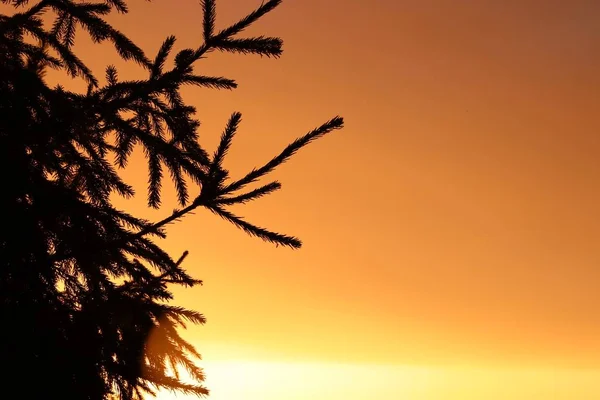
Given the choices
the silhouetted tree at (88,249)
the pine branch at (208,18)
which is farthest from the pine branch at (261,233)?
the pine branch at (208,18)

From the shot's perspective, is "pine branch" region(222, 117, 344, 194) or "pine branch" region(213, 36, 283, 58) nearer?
"pine branch" region(222, 117, 344, 194)

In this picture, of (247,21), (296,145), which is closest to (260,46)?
(247,21)

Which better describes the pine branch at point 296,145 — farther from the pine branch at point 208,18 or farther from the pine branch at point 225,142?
the pine branch at point 208,18

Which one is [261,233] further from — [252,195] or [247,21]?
[247,21]

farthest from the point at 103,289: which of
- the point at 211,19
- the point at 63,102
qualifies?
the point at 211,19

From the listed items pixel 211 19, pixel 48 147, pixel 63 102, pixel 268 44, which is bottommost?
pixel 48 147

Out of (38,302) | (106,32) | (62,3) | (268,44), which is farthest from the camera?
(106,32)

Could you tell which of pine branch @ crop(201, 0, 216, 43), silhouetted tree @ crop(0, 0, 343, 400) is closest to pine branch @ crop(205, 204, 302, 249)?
silhouetted tree @ crop(0, 0, 343, 400)

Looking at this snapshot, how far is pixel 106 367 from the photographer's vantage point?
289cm

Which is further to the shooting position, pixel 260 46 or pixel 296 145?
pixel 260 46

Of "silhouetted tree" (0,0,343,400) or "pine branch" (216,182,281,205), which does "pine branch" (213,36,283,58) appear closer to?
"silhouetted tree" (0,0,343,400)

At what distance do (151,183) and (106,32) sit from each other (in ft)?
3.91

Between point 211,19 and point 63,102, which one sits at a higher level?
point 211,19

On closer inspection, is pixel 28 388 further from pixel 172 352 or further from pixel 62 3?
pixel 62 3
